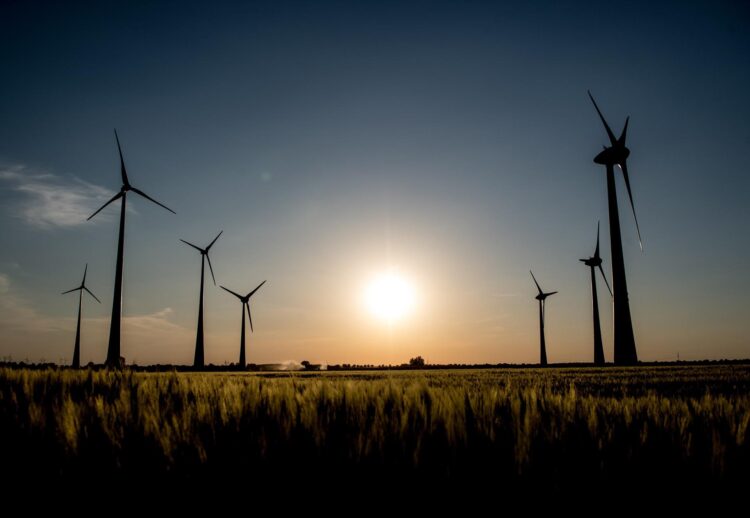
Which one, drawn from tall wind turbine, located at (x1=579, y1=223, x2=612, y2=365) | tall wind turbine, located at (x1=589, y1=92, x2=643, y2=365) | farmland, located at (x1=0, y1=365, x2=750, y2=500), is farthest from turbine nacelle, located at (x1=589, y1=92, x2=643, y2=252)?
farmland, located at (x1=0, y1=365, x2=750, y2=500)

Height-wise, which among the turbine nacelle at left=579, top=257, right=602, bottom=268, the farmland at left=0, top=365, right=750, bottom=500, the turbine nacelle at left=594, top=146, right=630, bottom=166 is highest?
the turbine nacelle at left=594, top=146, right=630, bottom=166

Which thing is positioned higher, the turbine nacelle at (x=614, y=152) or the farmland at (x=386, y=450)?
the turbine nacelle at (x=614, y=152)

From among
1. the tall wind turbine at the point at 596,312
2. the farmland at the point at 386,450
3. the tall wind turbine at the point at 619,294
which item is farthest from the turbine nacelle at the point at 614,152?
the farmland at the point at 386,450

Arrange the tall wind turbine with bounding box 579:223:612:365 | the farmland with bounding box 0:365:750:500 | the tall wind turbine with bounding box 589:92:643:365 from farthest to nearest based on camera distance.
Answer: the tall wind turbine with bounding box 579:223:612:365
the tall wind turbine with bounding box 589:92:643:365
the farmland with bounding box 0:365:750:500

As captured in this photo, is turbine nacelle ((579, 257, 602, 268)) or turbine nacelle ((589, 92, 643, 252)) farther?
turbine nacelle ((579, 257, 602, 268))

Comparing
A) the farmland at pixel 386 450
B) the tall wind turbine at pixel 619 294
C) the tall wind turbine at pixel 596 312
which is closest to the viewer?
the farmland at pixel 386 450

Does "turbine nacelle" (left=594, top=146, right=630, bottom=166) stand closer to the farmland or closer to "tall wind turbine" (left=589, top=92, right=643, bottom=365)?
"tall wind turbine" (left=589, top=92, right=643, bottom=365)

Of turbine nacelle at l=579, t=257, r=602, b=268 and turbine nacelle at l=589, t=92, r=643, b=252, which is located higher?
turbine nacelle at l=589, t=92, r=643, b=252

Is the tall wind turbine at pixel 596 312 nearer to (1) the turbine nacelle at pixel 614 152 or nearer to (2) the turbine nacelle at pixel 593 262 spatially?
(2) the turbine nacelle at pixel 593 262

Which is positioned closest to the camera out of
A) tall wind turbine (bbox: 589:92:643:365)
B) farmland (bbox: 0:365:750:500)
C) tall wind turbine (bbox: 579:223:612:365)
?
farmland (bbox: 0:365:750:500)

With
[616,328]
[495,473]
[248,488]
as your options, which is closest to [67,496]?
[248,488]

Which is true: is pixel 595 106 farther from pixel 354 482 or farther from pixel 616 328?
pixel 354 482

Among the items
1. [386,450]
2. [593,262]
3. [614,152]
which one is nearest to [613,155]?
[614,152]

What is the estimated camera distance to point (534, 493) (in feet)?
A: 7.60
